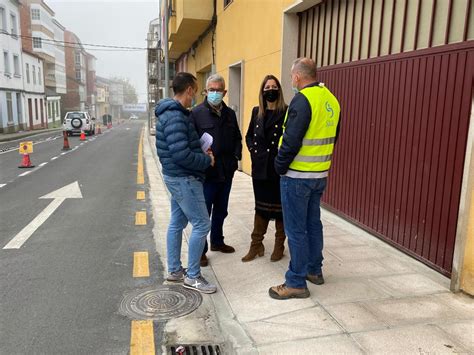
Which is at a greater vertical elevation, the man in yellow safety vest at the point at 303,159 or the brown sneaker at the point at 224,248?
the man in yellow safety vest at the point at 303,159

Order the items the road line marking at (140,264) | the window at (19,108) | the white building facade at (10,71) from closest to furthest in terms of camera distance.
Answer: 1. the road line marking at (140,264)
2. the white building facade at (10,71)
3. the window at (19,108)

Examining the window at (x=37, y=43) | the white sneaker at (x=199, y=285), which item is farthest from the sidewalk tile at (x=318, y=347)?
the window at (x=37, y=43)

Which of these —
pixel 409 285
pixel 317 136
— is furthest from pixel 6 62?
Result: pixel 409 285

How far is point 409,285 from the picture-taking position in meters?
3.90

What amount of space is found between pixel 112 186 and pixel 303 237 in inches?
283

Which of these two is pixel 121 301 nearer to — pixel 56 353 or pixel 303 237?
pixel 56 353

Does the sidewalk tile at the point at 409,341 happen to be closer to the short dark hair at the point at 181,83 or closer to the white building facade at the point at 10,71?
the short dark hair at the point at 181,83

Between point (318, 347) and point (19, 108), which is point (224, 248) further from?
point (19, 108)

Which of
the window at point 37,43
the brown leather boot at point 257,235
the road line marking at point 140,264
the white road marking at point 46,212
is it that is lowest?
the white road marking at point 46,212

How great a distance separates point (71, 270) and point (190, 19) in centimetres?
1071

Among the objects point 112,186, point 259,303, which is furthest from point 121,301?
point 112,186

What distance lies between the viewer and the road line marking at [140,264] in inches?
175

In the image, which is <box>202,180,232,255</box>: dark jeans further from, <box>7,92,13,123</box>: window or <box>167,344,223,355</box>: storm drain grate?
<box>7,92,13,123</box>: window

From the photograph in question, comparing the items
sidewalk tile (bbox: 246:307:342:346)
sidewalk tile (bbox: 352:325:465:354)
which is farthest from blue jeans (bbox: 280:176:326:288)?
sidewalk tile (bbox: 352:325:465:354)
